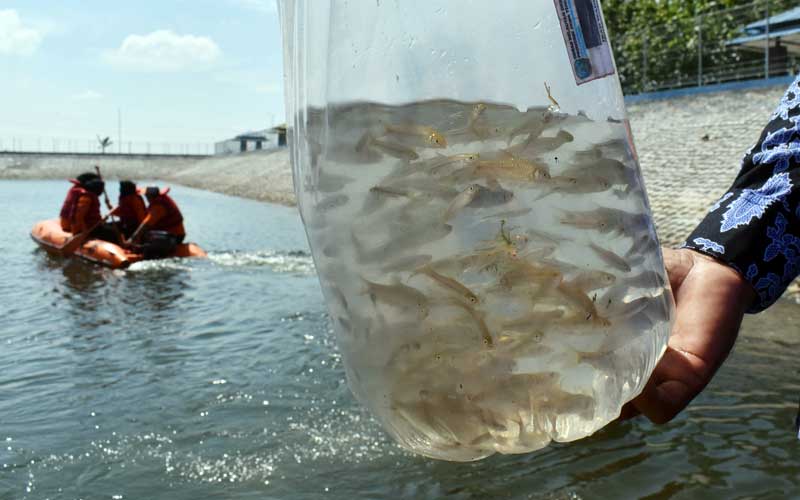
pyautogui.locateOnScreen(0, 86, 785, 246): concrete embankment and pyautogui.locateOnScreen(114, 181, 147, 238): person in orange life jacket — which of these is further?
pyautogui.locateOnScreen(114, 181, 147, 238): person in orange life jacket

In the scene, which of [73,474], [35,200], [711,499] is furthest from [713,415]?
[35,200]

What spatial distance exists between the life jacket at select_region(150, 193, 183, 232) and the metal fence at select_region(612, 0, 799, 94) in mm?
16453

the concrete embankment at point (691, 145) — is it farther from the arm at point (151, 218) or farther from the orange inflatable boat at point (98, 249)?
the arm at point (151, 218)

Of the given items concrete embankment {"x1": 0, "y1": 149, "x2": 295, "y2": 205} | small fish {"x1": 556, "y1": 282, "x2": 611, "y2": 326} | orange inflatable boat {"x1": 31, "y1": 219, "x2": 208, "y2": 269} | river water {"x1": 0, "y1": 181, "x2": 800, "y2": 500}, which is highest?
concrete embankment {"x1": 0, "y1": 149, "x2": 295, "y2": 205}

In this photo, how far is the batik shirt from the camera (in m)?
1.66

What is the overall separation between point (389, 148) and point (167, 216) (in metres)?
17.6

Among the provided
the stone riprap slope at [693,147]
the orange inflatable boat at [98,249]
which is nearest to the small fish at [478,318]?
the stone riprap slope at [693,147]

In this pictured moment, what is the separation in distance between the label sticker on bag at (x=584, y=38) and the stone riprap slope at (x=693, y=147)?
13.6 metres

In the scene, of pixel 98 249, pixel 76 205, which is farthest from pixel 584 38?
pixel 76 205

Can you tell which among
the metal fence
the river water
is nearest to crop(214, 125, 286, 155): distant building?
the metal fence

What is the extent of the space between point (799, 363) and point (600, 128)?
8.49 m

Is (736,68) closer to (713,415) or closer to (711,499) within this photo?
(713,415)

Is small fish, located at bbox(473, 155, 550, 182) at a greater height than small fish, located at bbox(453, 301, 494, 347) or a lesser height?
greater

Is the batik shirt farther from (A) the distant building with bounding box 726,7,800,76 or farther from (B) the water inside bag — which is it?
(A) the distant building with bounding box 726,7,800,76
